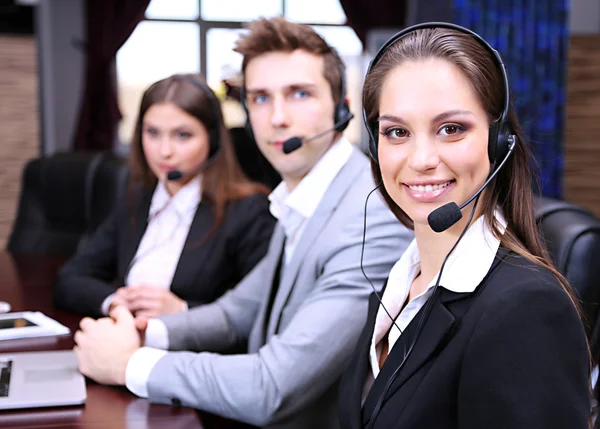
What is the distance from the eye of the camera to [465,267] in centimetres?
89

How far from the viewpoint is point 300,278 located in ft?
4.57

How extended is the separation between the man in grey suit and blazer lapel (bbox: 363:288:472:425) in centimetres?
28

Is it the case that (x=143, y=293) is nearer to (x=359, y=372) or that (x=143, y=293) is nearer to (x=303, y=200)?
(x=303, y=200)

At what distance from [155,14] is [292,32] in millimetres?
4446

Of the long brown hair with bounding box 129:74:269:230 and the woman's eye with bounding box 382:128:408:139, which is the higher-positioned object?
the woman's eye with bounding box 382:128:408:139

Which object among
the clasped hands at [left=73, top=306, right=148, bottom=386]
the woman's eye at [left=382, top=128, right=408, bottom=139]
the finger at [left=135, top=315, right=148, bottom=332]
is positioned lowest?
the finger at [left=135, top=315, right=148, bottom=332]

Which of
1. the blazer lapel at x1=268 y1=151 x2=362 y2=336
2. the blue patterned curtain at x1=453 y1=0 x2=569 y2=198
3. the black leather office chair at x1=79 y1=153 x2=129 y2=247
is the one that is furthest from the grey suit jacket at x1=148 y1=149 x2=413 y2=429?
the blue patterned curtain at x1=453 y1=0 x2=569 y2=198

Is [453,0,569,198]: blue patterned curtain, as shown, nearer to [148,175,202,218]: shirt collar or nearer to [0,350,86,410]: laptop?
[148,175,202,218]: shirt collar

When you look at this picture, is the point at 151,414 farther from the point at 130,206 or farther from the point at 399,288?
the point at 130,206

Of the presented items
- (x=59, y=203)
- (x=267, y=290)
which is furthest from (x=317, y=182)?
(x=59, y=203)

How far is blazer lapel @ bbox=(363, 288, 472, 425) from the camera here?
87 cm

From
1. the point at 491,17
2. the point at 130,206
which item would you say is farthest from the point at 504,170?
the point at 491,17

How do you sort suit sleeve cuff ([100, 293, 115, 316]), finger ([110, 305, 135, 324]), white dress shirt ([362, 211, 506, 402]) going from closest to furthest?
white dress shirt ([362, 211, 506, 402])
finger ([110, 305, 135, 324])
suit sleeve cuff ([100, 293, 115, 316])

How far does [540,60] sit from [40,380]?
416 cm
